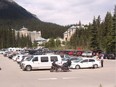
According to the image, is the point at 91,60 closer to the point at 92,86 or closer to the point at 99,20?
the point at 92,86

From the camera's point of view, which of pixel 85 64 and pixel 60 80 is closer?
pixel 60 80

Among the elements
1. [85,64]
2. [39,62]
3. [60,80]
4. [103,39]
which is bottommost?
[60,80]

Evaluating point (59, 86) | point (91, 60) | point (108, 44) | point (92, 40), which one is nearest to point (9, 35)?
point (92, 40)

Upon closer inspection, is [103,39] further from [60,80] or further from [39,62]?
[60,80]

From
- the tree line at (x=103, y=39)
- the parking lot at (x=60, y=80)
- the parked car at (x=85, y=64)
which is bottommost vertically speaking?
the parking lot at (x=60, y=80)

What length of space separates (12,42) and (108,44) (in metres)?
117

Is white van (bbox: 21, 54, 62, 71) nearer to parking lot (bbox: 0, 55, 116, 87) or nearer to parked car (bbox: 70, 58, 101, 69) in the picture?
parked car (bbox: 70, 58, 101, 69)

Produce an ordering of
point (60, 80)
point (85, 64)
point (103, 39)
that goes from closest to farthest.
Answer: point (60, 80) → point (85, 64) → point (103, 39)

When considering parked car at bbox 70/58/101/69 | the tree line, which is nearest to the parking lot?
parked car at bbox 70/58/101/69

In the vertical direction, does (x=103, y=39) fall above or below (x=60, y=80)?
above

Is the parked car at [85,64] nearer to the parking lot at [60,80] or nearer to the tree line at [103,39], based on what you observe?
the parking lot at [60,80]

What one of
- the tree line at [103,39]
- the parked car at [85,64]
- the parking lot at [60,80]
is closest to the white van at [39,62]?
the parked car at [85,64]

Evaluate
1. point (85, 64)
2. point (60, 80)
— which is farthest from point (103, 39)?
point (60, 80)

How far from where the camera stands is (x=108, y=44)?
261 feet
